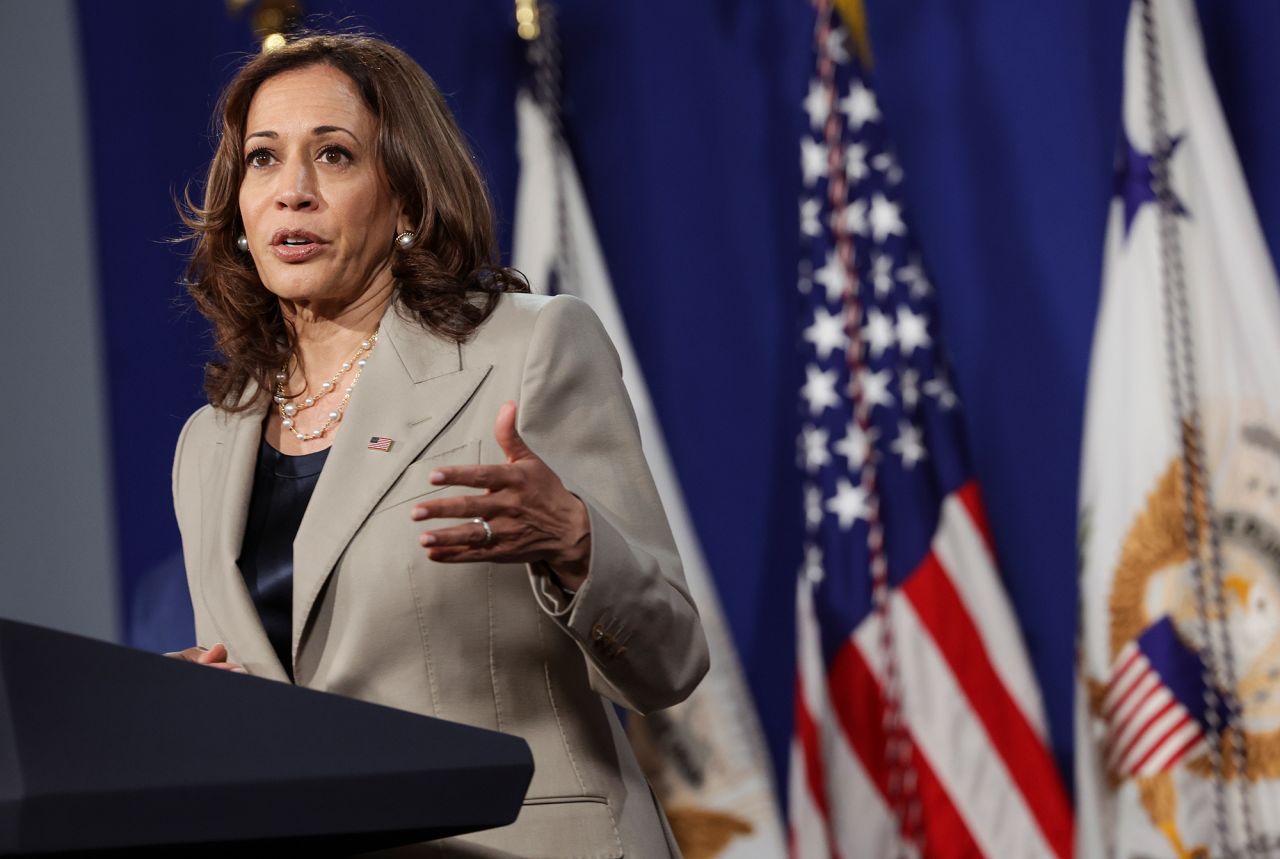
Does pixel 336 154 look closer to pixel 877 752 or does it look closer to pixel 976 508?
pixel 976 508

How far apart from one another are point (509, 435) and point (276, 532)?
0.45 m

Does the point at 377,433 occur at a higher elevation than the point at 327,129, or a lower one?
lower

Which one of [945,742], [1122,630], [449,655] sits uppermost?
[449,655]

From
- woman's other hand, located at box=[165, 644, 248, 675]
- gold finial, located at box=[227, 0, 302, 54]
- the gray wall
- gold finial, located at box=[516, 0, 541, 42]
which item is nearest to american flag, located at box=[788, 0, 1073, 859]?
gold finial, located at box=[516, 0, 541, 42]

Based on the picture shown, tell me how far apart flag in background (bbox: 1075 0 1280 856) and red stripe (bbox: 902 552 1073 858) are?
5.4 inches

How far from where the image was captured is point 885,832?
3494mm

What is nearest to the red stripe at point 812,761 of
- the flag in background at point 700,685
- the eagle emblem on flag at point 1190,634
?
the flag in background at point 700,685

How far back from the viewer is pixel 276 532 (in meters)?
1.48

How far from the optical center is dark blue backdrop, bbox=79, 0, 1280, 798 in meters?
3.58

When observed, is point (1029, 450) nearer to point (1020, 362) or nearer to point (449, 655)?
point (1020, 362)

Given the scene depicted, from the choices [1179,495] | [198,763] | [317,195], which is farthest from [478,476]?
[1179,495]

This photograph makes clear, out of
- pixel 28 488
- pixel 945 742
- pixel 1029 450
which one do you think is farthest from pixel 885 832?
pixel 28 488

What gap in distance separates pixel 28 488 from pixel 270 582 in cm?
264

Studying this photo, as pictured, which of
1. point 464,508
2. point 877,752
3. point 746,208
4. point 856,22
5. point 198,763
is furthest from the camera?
point 746,208
